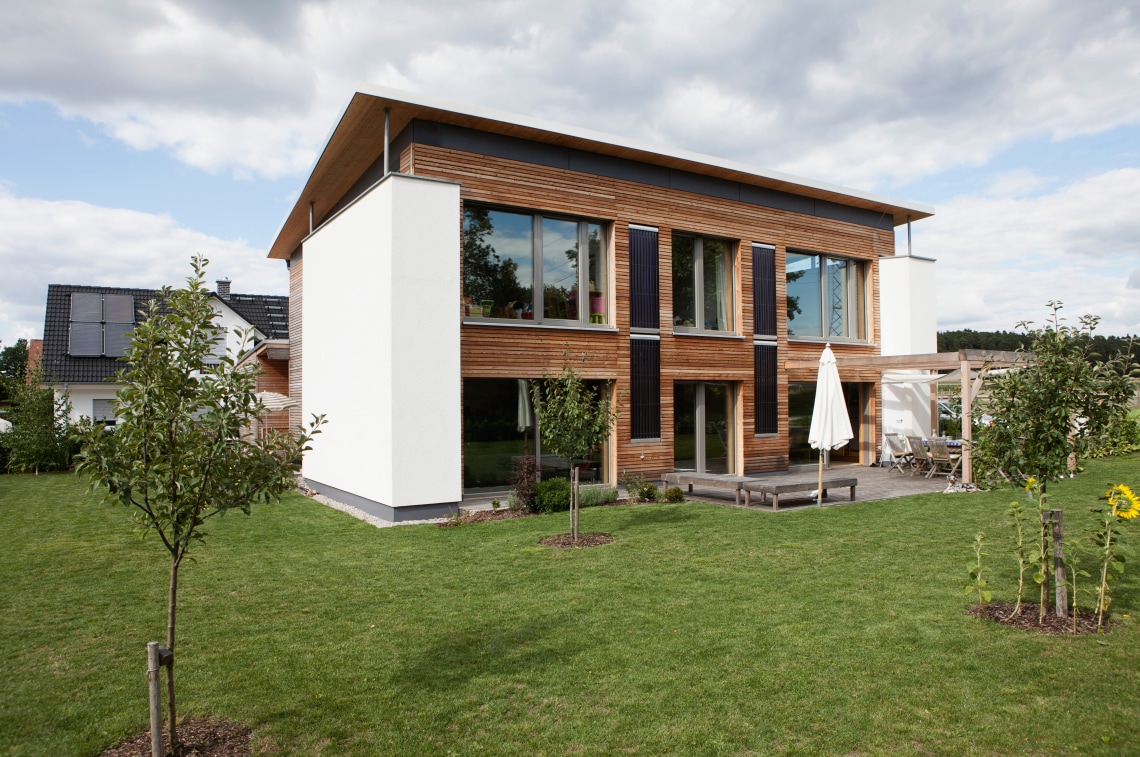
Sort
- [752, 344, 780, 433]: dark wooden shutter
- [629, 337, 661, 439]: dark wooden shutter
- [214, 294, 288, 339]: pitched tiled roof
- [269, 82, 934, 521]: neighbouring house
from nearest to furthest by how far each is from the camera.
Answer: [269, 82, 934, 521]: neighbouring house → [629, 337, 661, 439]: dark wooden shutter → [752, 344, 780, 433]: dark wooden shutter → [214, 294, 288, 339]: pitched tiled roof

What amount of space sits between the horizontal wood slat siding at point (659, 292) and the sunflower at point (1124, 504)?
838 cm

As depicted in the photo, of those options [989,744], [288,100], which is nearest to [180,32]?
[288,100]

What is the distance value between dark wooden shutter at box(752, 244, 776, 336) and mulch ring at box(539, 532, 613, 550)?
8657mm

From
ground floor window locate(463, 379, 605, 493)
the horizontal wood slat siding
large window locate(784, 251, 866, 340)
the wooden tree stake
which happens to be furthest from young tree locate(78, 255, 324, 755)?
large window locate(784, 251, 866, 340)

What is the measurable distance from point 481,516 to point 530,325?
147 inches

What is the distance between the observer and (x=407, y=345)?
10828mm

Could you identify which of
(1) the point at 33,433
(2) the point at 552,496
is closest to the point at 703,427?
(2) the point at 552,496

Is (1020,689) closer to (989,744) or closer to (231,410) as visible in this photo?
(989,744)

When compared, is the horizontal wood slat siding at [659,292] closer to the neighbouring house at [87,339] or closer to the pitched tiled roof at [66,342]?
the neighbouring house at [87,339]

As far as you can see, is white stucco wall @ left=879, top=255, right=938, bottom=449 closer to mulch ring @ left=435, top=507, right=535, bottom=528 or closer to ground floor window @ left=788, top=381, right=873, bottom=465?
ground floor window @ left=788, top=381, right=873, bottom=465

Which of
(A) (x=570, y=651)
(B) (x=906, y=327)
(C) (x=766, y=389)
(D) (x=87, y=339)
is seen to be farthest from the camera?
(D) (x=87, y=339)

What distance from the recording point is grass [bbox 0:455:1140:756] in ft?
12.5

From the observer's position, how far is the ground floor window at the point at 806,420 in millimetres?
17078

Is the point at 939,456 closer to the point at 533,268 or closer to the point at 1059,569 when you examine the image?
the point at 533,268
